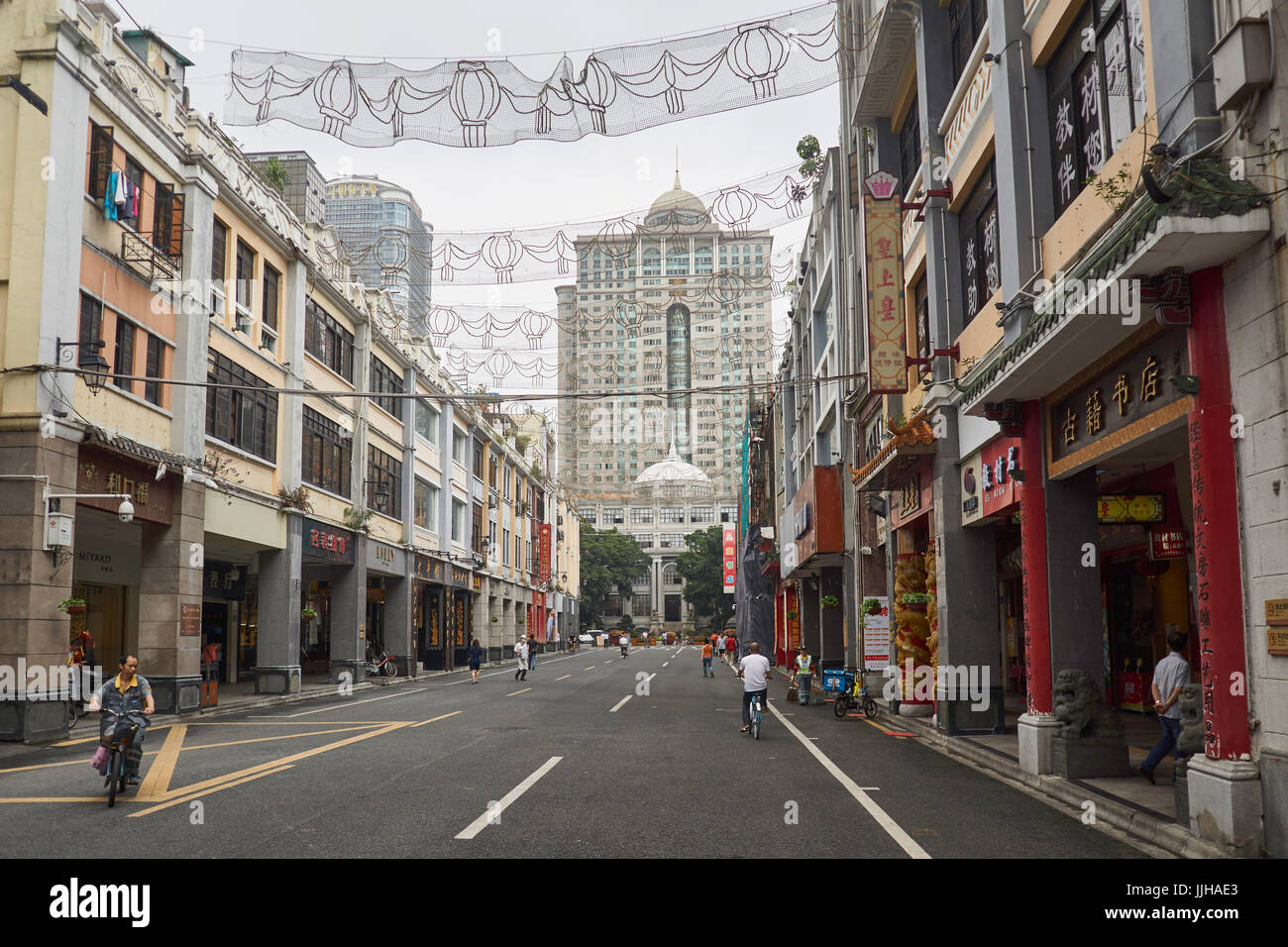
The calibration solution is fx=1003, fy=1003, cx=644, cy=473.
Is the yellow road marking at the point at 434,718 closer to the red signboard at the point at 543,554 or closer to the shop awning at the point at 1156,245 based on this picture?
the shop awning at the point at 1156,245

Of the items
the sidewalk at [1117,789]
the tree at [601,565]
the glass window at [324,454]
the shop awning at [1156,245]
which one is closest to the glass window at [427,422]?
the glass window at [324,454]

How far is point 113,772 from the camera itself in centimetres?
1123

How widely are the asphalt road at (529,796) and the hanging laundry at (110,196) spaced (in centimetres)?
1083

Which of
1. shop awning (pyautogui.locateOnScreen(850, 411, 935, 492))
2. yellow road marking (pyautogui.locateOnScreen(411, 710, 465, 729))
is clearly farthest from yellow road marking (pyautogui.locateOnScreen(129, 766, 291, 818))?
shop awning (pyautogui.locateOnScreen(850, 411, 935, 492))

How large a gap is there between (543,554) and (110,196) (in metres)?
58.6

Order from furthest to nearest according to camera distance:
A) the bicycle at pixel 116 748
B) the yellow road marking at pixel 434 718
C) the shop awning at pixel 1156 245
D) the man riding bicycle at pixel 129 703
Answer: the yellow road marking at pixel 434 718, the man riding bicycle at pixel 129 703, the bicycle at pixel 116 748, the shop awning at pixel 1156 245

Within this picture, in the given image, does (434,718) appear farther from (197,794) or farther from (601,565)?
(601,565)

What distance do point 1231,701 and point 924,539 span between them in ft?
46.7

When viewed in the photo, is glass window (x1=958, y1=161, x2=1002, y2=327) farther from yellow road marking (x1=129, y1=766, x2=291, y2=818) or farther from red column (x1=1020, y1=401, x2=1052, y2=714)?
yellow road marking (x1=129, y1=766, x2=291, y2=818)

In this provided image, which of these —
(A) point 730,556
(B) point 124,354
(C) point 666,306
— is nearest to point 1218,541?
(C) point 666,306

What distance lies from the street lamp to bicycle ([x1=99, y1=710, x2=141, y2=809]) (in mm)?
9814

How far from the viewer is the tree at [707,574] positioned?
11456 cm

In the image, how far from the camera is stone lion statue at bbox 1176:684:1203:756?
31.7 ft

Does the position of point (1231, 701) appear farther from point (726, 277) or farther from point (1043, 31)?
point (726, 277)
